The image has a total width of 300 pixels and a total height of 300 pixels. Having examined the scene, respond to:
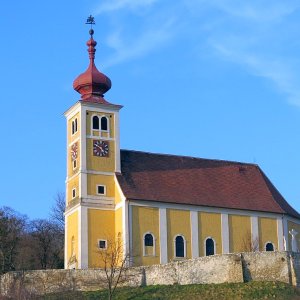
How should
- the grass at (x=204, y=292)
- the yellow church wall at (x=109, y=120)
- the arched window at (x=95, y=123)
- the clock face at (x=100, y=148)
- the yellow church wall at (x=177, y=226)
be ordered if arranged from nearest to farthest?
1. the grass at (x=204, y=292)
2. the yellow church wall at (x=177, y=226)
3. the clock face at (x=100, y=148)
4. the yellow church wall at (x=109, y=120)
5. the arched window at (x=95, y=123)

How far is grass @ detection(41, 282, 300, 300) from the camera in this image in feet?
193

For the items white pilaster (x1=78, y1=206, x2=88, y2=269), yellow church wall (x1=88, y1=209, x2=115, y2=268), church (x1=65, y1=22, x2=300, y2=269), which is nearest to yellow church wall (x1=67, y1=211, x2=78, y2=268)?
church (x1=65, y1=22, x2=300, y2=269)

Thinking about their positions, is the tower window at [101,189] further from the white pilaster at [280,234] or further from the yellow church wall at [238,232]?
the white pilaster at [280,234]

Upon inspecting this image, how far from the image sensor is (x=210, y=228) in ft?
236

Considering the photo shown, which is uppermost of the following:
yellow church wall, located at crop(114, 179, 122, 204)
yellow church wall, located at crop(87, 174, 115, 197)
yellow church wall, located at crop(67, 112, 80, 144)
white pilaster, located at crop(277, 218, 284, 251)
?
yellow church wall, located at crop(67, 112, 80, 144)

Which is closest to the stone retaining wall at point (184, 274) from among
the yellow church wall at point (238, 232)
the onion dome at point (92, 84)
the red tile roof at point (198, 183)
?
the red tile roof at point (198, 183)

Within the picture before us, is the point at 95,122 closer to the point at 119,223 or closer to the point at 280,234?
the point at 119,223

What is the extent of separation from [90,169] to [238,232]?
1128cm

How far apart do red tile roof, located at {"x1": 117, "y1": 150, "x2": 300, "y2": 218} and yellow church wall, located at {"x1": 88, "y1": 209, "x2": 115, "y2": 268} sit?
2234mm

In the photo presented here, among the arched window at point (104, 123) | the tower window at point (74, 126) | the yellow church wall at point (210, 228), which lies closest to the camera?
the yellow church wall at point (210, 228)

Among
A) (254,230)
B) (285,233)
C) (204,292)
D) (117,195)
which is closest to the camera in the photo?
(204,292)

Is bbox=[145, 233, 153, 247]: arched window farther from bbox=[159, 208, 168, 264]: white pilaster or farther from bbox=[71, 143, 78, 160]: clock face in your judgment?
bbox=[71, 143, 78, 160]: clock face

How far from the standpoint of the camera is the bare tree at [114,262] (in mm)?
62844

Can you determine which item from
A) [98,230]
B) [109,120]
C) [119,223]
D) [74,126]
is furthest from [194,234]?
[74,126]
